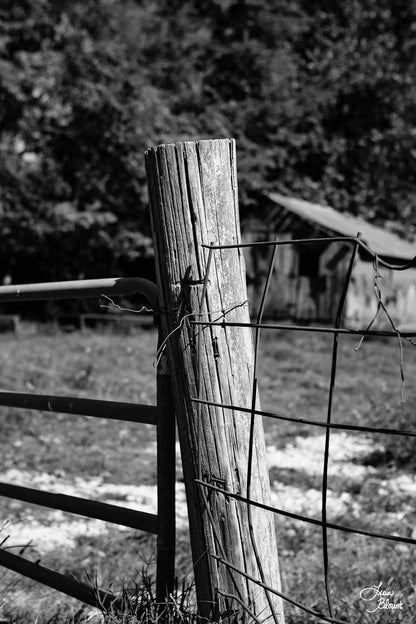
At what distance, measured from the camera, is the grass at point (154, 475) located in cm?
368

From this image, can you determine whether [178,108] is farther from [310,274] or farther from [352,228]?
[310,274]

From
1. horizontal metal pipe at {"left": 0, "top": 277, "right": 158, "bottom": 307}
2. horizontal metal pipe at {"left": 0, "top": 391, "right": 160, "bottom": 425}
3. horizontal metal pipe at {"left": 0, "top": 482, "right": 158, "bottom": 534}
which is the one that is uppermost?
horizontal metal pipe at {"left": 0, "top": 277, "right": 158, "bottom": 307}

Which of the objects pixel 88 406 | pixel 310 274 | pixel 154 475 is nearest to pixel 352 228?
pixel 310 274

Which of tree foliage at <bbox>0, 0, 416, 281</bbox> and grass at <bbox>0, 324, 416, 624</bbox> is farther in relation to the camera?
tree foliage at <bbox>0, 0, 416, 281</bbox>

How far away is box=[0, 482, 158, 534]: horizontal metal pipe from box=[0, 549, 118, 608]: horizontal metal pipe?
8.6 inches

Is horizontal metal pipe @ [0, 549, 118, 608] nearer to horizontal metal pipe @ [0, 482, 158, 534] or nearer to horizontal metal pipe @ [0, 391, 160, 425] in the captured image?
horizontal metal pipe @ [0, 482, 158, 534]

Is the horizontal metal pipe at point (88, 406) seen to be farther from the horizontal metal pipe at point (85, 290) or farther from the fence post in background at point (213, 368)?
the horizontal metal pipe at point (85, 290)

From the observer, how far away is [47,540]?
4918 millimetres

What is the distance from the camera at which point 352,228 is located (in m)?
22.4

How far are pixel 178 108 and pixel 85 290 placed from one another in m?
24.2

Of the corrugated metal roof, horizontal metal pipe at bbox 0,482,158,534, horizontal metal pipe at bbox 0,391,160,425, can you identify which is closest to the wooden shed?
the corrugated metal roof

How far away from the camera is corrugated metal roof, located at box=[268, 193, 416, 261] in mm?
21080

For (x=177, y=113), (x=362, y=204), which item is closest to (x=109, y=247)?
(x=177, y=113)

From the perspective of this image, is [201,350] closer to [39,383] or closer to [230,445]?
[230,445]
